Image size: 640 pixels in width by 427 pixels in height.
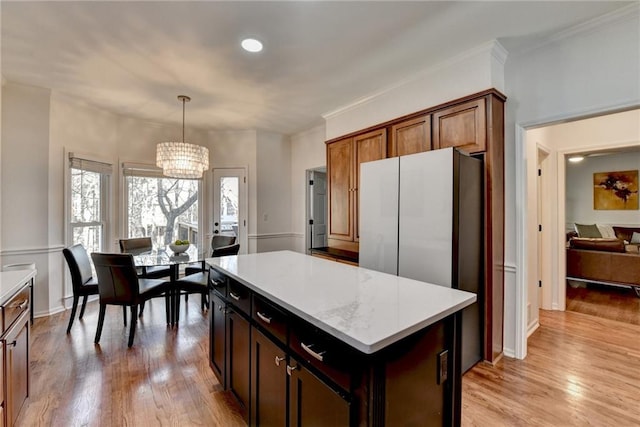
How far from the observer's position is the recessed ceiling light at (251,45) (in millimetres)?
2369

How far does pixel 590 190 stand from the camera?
6398 mm

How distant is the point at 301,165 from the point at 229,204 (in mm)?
1452

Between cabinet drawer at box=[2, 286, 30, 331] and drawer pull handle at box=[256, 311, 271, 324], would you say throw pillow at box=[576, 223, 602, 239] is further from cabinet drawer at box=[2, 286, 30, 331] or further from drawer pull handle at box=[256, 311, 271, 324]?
cabinet drawer at box=[2, 286, 30, 331]

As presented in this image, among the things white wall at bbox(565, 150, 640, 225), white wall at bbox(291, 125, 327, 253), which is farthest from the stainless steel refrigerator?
white wall at bbox(565, 150, 640, 225)

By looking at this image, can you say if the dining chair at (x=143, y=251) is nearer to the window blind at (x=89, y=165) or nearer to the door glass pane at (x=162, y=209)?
the door glass pane at (x=162, y=209)

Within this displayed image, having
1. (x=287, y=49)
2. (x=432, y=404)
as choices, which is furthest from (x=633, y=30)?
(x=432, y=404)

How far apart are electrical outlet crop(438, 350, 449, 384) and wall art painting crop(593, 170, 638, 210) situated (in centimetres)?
743

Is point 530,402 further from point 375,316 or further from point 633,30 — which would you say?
point 633,30

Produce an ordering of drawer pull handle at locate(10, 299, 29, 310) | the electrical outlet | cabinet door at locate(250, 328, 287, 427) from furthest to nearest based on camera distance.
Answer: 1. drawer pull handle at locate(10, 299, 29, 310)
2. cabinet door at locate(250, 328, 287, 427)
3. the electrical outlet

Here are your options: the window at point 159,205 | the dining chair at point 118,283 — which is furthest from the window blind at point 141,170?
the dining chair at point 118,283

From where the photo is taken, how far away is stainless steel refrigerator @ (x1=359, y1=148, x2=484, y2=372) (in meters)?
2.09

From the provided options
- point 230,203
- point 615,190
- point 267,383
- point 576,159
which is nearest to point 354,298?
point 267,383

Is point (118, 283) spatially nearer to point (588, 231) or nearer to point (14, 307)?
point (14, 307)

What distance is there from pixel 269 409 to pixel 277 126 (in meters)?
4.15
